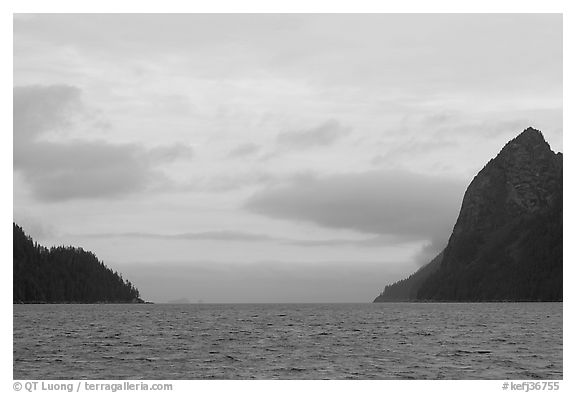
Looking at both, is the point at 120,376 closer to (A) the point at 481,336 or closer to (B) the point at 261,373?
(B) the point at 261,373

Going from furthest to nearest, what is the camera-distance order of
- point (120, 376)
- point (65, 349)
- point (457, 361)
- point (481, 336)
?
point (481, 336) < point (65, 349) < point (457, 361) < point (120, 376)
